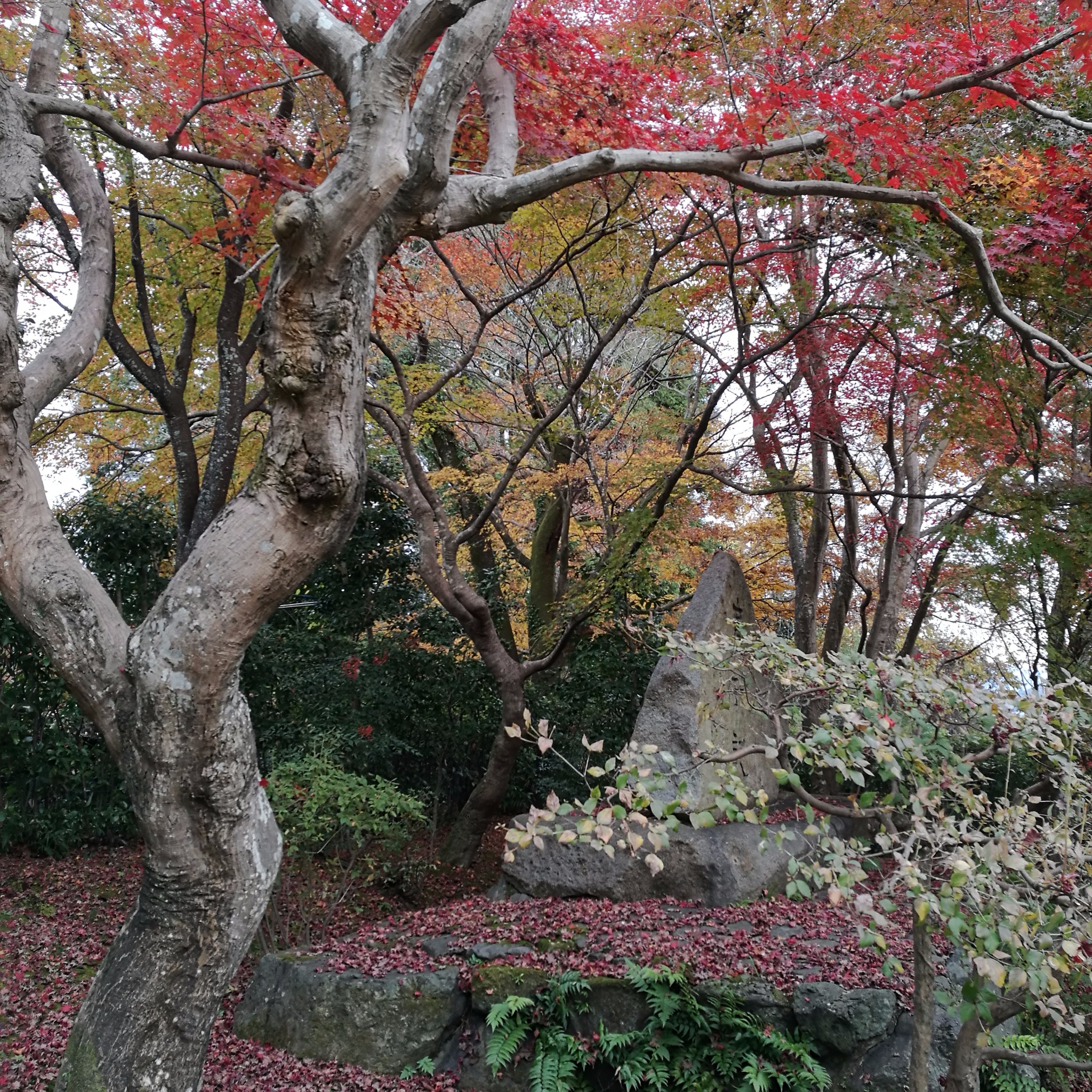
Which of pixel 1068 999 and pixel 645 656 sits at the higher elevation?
pixel 645 656

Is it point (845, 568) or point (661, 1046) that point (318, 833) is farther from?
point (845, 568)

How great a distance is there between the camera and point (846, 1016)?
151 inches

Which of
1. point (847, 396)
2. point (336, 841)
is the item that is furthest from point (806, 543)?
point (336, 841)

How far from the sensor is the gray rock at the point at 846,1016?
3.81 meters

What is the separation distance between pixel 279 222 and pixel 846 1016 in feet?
13.7

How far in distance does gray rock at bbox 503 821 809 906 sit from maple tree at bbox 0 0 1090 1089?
286 centimetres

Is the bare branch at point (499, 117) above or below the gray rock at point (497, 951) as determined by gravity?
above

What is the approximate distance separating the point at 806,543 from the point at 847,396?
159 cm

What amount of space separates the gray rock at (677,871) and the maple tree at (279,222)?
2858mm

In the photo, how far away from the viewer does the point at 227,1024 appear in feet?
14.7

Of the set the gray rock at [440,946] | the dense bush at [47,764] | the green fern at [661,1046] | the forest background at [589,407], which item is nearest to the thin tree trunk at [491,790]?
the forest background at [589,407]

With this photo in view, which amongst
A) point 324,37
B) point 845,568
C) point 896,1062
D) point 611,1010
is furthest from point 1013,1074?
point 324,37

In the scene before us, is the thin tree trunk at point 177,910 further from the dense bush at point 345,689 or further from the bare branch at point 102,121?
the dense bush at point 345,689

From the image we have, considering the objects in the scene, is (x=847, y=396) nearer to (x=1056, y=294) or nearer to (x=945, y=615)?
(x=1056, y=294)
